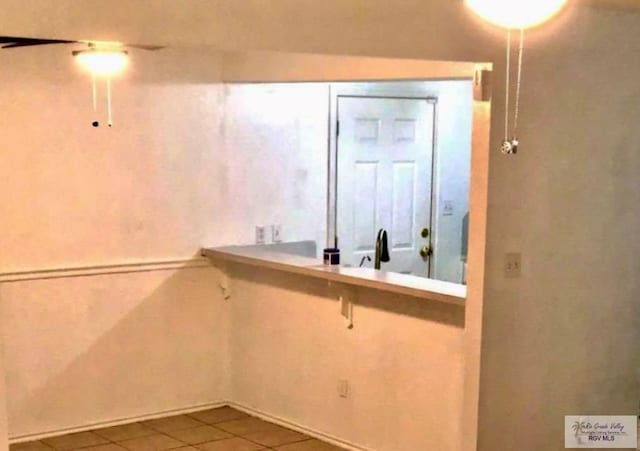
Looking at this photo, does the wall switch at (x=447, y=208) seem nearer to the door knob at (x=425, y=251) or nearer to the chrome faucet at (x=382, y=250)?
the door knob at (x=425, y=251)

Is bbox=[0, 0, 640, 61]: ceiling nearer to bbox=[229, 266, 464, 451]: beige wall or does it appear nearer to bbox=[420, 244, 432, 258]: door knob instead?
bbox=[229, 266, 464, 451]: beige wall

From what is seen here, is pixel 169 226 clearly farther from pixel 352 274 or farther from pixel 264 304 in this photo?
pixel 352 274

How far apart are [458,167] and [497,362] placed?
271cm

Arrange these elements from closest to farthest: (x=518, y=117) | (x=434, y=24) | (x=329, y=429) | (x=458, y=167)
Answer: (x=434, y=24)
(x=518, y=117)
(x=329, y=429)
(x=458, y=167)

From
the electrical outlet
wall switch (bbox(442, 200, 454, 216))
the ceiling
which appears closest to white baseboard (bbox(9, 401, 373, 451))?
the electrical outlet

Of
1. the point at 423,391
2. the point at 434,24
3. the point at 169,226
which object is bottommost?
the point at 423,391

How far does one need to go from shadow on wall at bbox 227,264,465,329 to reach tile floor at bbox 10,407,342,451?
0.79 m

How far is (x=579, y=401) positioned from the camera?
3.99 meters

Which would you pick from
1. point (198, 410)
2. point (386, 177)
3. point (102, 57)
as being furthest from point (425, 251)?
point (102, 57)

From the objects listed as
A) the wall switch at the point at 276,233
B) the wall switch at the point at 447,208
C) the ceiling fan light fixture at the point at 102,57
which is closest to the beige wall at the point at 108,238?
the wall switch at the point at 276,233

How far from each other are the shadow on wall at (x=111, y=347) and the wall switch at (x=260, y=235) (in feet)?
1.22

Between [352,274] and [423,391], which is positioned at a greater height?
[352,274]

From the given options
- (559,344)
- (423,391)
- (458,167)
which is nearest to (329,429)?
(423,391)

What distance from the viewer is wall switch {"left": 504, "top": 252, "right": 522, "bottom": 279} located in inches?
145
